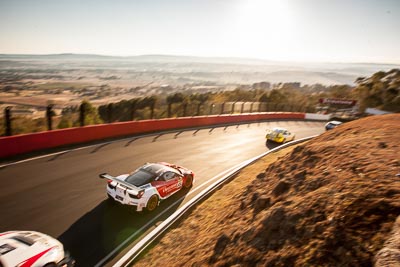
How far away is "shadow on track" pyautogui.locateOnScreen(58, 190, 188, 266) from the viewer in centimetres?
713

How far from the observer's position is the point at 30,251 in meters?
5.77

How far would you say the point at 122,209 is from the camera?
9.30m

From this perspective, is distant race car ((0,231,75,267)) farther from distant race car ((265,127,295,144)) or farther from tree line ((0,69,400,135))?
distant race car ((265,127,295,144))

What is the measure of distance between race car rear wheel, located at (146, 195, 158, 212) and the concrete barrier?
771 centimetres

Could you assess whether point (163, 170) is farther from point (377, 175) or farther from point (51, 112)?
point (51, 112)

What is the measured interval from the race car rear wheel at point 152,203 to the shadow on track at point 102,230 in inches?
5.3

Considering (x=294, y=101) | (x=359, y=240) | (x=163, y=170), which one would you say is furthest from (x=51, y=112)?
(x=294, y=101)

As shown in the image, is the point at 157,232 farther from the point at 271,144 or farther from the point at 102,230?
the point at 271,144

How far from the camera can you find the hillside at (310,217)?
386 centimetres

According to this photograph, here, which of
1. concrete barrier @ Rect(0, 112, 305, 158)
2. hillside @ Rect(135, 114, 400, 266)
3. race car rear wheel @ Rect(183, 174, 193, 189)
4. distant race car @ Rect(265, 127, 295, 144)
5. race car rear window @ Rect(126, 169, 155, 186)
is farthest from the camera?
distant race car @ Rect(265, 127, 295, 144)

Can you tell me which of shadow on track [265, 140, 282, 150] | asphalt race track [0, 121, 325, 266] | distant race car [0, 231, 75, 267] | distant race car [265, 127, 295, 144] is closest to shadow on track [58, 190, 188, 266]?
asphalt race track [0, 121, 325, 266]

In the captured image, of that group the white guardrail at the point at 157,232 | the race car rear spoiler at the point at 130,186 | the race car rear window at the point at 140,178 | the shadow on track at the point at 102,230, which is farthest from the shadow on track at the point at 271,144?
the race car rear spoiler at the point at 130,186

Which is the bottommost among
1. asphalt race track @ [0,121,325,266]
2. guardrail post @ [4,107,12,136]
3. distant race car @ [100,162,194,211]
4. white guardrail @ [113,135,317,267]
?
asphalt race track @ [0,121,325,266]

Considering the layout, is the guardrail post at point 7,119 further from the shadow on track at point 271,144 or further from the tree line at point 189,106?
the shadow on track at point 271,144
